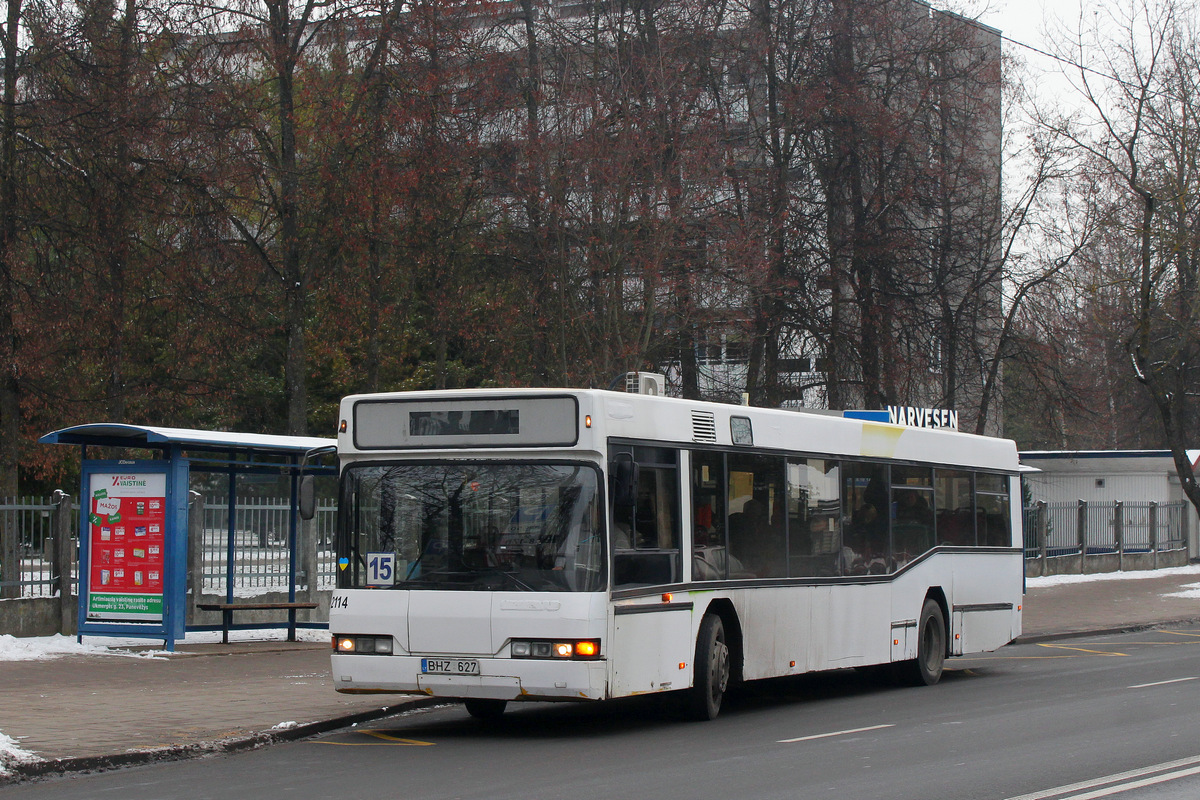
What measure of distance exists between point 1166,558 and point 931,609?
92.0 feet

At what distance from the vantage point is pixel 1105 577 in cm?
3631

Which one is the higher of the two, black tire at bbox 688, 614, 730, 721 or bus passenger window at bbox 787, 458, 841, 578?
bus passenger window at bbox 787, 458, 841, 578

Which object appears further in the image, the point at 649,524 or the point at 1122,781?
the point at 649,524

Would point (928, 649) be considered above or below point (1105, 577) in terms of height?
above

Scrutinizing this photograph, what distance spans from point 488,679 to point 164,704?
352cm

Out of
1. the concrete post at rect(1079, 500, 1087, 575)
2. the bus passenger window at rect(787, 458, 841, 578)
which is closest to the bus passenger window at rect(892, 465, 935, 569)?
the bus passenger window at rect(787, 458, 841, 578)

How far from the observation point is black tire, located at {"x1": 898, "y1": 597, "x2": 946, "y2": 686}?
50.8 ft

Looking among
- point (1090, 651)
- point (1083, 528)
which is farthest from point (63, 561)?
point (1083, 528)

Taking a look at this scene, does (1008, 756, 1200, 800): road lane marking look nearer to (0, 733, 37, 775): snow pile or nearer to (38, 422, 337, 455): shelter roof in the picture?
(0, 733, 37, 775): snow pile

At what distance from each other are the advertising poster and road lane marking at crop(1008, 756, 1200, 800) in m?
11.5

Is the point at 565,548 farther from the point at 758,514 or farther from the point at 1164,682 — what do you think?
the point at 1164,682

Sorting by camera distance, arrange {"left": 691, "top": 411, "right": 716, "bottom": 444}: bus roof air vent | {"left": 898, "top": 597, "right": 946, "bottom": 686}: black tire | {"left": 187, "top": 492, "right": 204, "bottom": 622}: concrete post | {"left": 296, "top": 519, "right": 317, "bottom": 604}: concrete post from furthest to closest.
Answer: {"left": 296, "top": 519, "right": 317, "bottom": 604}: concrete post
{"left": 187, "top": 492, "right": 204, "bottom": 622}: concrete post
{"left": 898, "top": 597, "right": 946, "bottom": 686}: black tire
{"left": 691, "top": 411, "right": 716, "bottom": 444}: bus roof air vent

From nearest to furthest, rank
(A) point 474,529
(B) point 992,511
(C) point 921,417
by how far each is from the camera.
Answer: (A) point 474,529 < (C) point 921,417 < (B) point 992,511

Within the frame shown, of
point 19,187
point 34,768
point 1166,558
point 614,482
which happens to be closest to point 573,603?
point 614,482
